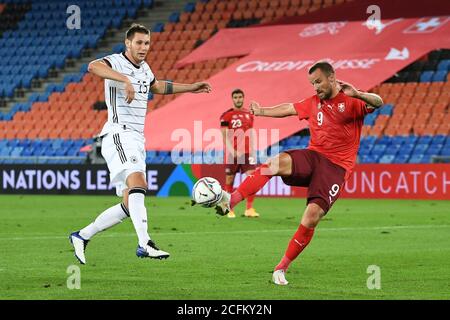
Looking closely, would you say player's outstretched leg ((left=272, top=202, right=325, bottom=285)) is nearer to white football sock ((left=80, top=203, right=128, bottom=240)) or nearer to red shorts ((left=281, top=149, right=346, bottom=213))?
red shorts ((left=281, top=149, right=346, bottom=213))

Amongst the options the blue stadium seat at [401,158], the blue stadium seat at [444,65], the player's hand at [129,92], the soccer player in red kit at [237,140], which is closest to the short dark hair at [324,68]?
the player's hand at [129,92]

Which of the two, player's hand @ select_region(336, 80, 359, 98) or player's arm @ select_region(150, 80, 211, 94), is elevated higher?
player's arm @ select_region(150, 80, 211, 94)

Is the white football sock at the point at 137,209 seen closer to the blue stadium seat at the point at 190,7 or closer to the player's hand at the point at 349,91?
the player's hand at the point at 349,91

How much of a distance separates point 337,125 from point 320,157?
344 mm

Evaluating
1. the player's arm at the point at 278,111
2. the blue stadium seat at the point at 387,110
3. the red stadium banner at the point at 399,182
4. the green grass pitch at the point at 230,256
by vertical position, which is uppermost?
the blue stadium seat at the point at 387,110

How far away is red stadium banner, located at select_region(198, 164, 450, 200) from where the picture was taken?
23.7 m

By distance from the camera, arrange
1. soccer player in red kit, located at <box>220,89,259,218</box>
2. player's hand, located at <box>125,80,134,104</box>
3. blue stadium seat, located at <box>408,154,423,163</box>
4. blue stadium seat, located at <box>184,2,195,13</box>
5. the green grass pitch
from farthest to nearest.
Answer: blue stadium seat, located at <box>184,2,195,13</box>
blue stadium seat, located at <box>408,154,423,163</box>
soccer player in red kit, located at <box>220,89,259,218</box>
player's hand, located at <box>125,80,134,104</box>
the green grass pitch

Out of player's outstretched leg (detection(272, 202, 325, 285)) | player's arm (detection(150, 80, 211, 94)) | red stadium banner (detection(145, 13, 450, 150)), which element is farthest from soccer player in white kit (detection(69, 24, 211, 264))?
red stadium banner (detection(145, 13, 450, 150))

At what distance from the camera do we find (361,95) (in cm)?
894

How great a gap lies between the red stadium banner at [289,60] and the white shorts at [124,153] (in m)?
17.7

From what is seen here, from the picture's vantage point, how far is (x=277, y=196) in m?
25.8

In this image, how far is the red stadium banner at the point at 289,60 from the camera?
95.0ft

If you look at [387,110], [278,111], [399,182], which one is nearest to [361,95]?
[278,111]
